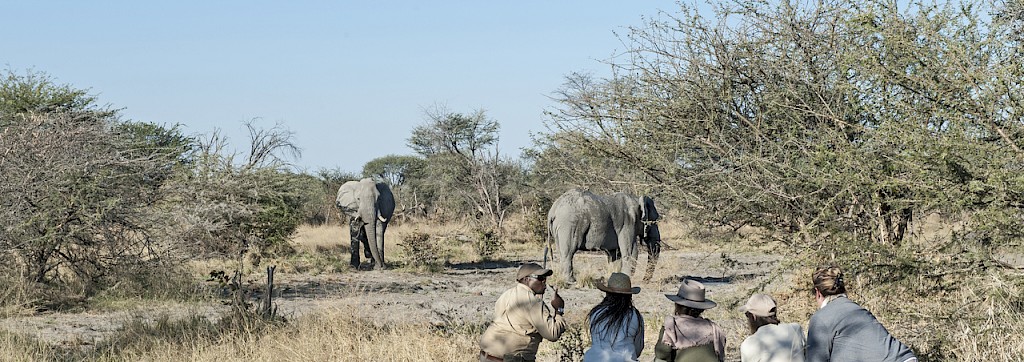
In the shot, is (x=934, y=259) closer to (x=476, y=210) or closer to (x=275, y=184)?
(x=275, y=184)

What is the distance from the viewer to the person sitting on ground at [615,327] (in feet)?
Result: 21.6

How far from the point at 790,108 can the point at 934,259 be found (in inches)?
104

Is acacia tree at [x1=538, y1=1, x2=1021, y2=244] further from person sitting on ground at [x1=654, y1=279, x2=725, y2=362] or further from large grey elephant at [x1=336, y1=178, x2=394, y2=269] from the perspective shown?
large grey elephant at [x1=336, y1=178, x2=394, y2=269]

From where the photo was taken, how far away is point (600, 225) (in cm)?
1814

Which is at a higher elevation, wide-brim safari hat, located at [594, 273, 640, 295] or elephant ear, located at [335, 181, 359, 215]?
elephant ear, located at [335, 181, 359, 215]

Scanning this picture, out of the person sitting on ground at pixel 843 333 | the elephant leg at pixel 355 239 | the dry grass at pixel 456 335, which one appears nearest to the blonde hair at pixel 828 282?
the person sitting on ground at pixel 843 333

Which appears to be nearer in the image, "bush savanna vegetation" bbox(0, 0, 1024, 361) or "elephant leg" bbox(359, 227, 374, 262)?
"bush savanna vegetation" bbox(0, 0, 1024, 361)

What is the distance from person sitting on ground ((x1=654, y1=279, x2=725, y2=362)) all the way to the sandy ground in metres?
3.47

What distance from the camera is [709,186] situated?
11938 mm

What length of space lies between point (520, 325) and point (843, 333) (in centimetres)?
196

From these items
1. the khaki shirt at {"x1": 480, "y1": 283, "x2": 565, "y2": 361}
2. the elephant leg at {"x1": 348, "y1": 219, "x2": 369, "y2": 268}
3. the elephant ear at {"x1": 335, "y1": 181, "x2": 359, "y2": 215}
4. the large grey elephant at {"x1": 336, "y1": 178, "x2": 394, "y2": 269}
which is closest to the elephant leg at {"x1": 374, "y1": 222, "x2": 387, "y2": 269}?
the large grey elephant at {"x1": 336, "y1": 178, "x2": 394, "y2": 269}

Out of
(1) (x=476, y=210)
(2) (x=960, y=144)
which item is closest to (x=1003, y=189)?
(2) (x=960, y=144)

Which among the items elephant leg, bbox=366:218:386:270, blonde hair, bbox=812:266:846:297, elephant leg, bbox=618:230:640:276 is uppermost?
elephant leg, bbox=366:218:386:270

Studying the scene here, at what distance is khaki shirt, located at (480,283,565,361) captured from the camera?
687 cm
